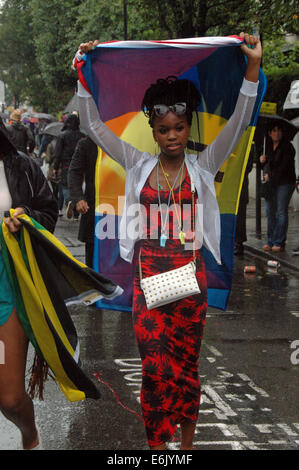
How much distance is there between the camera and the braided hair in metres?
3.99

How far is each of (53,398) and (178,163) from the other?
195cm

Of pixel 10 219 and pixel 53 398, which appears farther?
pixel 53 398

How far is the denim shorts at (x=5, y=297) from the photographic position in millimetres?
3514

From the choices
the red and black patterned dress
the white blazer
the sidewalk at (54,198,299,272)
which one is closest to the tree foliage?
the sidewalk at (54,198,299,272)

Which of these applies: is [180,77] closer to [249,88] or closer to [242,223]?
[249,88]

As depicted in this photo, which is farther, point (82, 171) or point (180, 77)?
point (82, 171)

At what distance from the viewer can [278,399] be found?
498cm

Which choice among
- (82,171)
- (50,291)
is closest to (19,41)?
(82,171)

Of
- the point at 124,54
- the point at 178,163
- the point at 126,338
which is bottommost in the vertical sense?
the point at 126,338

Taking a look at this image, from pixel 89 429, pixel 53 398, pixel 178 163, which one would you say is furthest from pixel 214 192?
pixel 53 398

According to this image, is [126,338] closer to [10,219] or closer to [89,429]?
[89,429]

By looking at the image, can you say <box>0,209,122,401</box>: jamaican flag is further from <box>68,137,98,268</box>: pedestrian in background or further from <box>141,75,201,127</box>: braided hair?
<box>68,137,98,268</box>: pedestrian in background

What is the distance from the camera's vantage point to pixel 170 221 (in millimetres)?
3879

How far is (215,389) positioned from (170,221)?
5.74 ft
